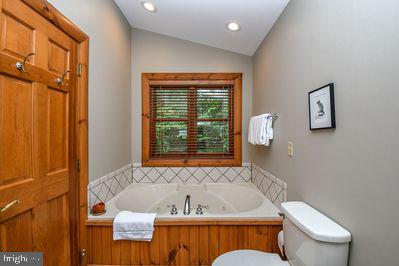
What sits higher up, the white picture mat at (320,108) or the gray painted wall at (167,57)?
the gray painted wall at (167,57)

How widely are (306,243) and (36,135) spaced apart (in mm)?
1663

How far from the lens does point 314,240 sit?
3.36 ft

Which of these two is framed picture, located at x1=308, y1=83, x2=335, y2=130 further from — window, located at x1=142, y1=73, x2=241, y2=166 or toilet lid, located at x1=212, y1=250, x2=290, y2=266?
window, located at x1=142, y1=73, x2=241, y2=166

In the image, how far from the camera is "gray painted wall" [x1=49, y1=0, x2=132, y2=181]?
1731 millimetres

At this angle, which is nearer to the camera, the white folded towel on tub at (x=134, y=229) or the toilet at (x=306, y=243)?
the toilet at (x=306, y=243)

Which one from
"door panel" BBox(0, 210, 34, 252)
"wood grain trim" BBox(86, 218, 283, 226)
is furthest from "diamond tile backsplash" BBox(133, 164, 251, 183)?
"door panel" BBox(0, 210, 34, 252)

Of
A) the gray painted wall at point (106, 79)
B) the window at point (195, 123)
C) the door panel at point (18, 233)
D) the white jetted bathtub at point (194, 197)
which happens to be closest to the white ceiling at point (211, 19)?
the gray painted wall at point (106, 79)

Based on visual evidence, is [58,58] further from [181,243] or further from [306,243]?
[306,243]

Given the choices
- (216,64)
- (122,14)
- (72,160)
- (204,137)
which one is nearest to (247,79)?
(216,64)

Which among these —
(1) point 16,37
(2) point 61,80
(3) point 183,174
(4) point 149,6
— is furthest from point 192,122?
(1) point 16,37

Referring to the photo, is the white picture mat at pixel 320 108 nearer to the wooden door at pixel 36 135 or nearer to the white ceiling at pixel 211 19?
the white ceiling at pixel 211 19

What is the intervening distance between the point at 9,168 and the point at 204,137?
2.12 m

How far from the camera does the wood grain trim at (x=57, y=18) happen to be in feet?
3.89

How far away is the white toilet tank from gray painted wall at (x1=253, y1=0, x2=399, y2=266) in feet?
0.19
